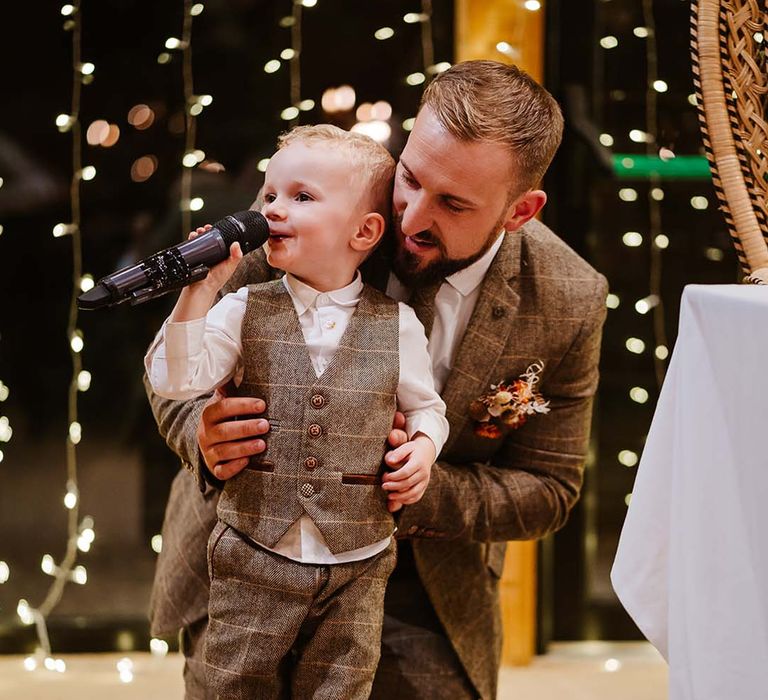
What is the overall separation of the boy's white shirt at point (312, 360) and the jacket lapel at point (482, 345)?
0.56ft

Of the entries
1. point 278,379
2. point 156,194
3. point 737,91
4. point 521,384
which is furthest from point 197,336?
point 156,194

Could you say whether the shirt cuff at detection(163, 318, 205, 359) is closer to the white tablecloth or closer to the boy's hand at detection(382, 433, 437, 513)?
the boy's hand at detection(382, 433, 437, 513)

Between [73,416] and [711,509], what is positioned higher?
[711,509]

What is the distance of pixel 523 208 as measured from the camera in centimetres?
139

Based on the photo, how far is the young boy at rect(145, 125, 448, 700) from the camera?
114 cm

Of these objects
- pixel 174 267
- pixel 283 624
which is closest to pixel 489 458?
pixel 283 624

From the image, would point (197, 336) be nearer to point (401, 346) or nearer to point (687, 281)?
point (401, 346)

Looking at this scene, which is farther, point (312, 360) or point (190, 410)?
point (190, 410)

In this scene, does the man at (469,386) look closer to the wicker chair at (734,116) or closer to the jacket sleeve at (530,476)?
the jacket sleeve at (530,476)

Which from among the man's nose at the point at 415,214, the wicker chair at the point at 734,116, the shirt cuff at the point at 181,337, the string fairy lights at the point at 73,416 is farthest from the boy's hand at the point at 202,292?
the string fairy lights at the point at 73,416

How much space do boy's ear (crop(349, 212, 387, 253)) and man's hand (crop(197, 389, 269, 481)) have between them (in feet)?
0.79

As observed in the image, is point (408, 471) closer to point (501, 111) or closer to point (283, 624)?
point (283, 624)

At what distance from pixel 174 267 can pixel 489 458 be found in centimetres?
75

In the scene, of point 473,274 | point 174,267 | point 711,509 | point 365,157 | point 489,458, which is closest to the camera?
point 711,509
